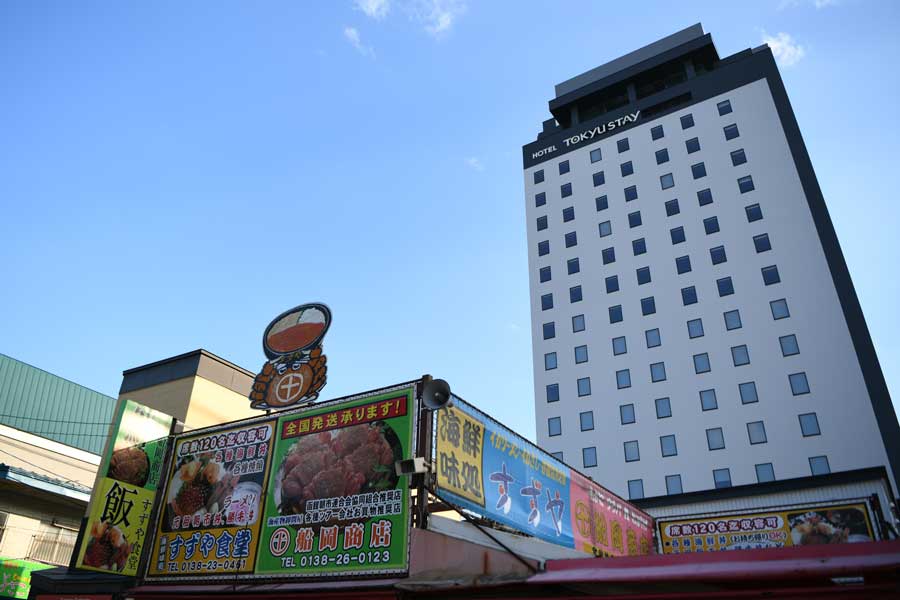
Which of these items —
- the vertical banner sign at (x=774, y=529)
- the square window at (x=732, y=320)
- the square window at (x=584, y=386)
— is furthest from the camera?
the square window at (x=584, y=386)

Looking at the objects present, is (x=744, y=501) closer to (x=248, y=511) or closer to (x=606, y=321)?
(x=606, y=321)

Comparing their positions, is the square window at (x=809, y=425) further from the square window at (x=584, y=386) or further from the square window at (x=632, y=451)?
the square window at (x=584, y=386)

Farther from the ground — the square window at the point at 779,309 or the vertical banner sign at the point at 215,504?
the square window at the point at 779,309

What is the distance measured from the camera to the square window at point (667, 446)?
4966 cm

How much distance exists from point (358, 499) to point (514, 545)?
4.07 meters

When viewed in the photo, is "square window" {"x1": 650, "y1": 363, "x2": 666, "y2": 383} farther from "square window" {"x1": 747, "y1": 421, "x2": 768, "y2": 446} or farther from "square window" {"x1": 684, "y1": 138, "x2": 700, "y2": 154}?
"square window" {"x1": 684, "y1": 138, "x2": 700, "y2": 154}

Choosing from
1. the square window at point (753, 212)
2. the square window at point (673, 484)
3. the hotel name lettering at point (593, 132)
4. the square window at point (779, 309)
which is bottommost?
the square window at point (673, 484)

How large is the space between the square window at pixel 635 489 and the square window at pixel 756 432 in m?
8.69

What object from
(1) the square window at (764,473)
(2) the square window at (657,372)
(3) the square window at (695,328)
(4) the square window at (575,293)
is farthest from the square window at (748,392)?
(4) the square window at (575,293)

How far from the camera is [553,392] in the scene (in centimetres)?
5791

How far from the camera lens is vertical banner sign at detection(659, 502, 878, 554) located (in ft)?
73.5

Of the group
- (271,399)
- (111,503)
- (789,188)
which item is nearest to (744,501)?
A: (789,188)

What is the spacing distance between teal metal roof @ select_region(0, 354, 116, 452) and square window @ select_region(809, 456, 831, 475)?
161 feet

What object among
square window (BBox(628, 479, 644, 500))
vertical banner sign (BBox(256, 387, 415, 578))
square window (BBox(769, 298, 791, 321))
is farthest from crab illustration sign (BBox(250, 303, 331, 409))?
square window (BBox(769, 298, 791, 321))
